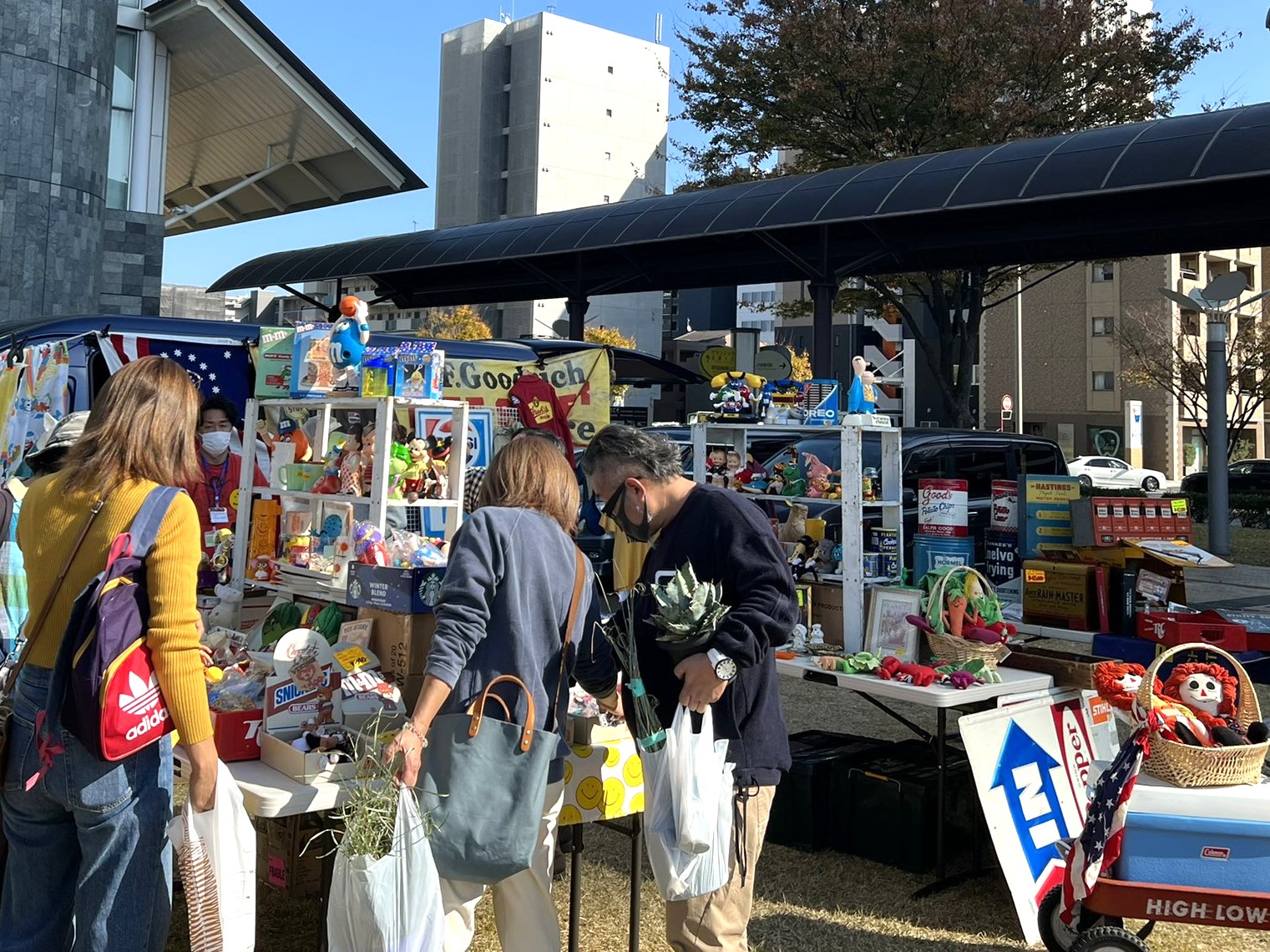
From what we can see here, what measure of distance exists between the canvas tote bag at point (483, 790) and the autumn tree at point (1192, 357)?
25.1 m

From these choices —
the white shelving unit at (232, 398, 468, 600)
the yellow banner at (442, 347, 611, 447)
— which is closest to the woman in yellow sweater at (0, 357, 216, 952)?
the white shelving unit at (232, 398, 468, 600)

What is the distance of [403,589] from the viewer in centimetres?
351

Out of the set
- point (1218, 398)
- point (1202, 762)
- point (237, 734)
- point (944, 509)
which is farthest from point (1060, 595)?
point (1218, 398)

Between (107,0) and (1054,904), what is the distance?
46.8 feet

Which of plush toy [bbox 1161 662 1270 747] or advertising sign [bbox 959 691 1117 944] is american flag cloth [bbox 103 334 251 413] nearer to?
advertising sign [bbox 959 691 1117 944]

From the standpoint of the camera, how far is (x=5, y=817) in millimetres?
2434

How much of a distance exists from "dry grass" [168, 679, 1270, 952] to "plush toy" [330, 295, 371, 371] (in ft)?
6.75

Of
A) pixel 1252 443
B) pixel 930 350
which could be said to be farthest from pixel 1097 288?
pixel 930 350

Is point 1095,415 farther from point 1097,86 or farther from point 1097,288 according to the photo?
point 1097,86

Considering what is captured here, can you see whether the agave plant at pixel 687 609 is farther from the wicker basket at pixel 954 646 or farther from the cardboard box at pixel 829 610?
the cardboard box at pixel 829 610

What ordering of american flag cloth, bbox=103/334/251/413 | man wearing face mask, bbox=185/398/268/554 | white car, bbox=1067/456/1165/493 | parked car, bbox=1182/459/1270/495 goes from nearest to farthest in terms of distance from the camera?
man wearing face mask, bbox=185/398/268/554 → american flag cloth, bbox=103/334/251/413 → parked car, bbox=1182/459/1270/495 → white car, bbox=1067/456/1165/493

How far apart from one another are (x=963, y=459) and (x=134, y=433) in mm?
8656

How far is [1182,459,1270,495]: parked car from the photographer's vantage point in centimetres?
2780

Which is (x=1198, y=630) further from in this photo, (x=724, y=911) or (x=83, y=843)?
(x=83, y=843)
